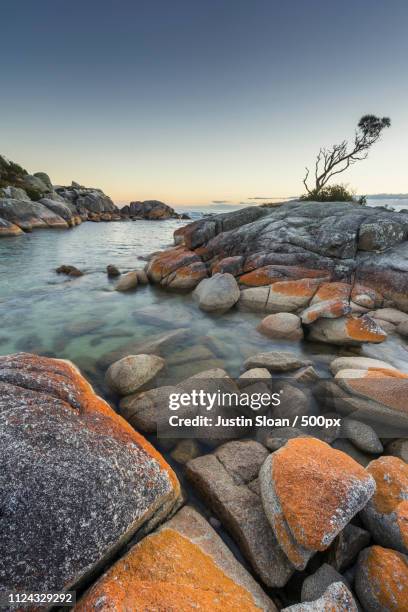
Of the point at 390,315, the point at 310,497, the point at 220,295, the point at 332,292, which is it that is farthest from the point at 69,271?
the point at 310,497

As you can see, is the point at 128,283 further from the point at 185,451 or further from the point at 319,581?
the point at 319,581

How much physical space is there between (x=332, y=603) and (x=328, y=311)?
672 centimetres

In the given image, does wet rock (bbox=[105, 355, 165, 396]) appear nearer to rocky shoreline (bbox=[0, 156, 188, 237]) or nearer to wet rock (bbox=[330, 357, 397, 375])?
wet rock (bbox=[330, 357, 397, 375])

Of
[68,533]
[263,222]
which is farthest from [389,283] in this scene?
[68,533]

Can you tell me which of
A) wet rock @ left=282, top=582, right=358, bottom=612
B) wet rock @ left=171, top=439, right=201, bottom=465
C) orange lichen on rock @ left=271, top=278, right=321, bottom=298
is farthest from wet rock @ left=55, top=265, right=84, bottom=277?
wet rock @ left=282, top=582, right=358, bottom=612

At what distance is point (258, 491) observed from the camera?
340 centimetres

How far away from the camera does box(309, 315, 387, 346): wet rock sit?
7.41 m

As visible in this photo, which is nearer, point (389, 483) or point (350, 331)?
point (389, 483)

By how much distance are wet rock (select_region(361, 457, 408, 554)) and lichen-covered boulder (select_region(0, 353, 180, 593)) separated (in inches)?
86.0

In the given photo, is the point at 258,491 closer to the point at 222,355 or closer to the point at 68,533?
the point at 68,533

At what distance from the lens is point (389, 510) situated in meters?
2.86

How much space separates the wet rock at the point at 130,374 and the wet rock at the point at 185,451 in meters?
1.69

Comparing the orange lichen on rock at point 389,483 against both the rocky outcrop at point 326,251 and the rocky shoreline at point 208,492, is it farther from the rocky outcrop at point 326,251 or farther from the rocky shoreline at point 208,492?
the rocky outcrop at point 326,251

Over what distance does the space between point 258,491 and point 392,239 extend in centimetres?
1187
